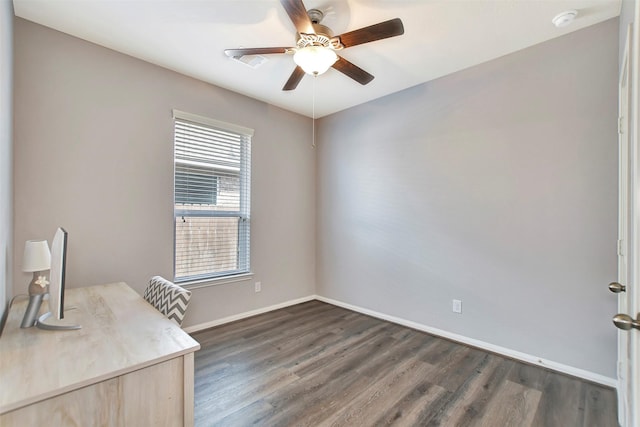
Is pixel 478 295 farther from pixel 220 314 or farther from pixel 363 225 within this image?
pixel 220 314

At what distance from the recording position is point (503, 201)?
2602 millimetres

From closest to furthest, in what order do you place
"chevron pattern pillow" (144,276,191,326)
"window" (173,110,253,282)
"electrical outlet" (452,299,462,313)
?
"chevron pattern pillow" (144,276,191,326) → "electrical outlet" (452,299,462,313) → "window" (173,110,253,282)

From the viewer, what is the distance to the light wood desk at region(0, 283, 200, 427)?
0.93 meters

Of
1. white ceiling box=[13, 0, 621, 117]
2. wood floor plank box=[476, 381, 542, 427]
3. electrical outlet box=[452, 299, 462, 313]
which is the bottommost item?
wood floor plank box=[476, 381, 542, 427]

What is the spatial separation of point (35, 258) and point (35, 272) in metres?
0.08

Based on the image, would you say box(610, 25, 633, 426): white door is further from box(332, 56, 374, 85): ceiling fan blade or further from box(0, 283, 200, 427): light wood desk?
box(0, 283, 200, 427): light wood desk

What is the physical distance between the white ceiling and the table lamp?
67.7 inches

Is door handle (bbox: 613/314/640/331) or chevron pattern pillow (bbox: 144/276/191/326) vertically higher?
door handle (bbox: 613/314/640/331)

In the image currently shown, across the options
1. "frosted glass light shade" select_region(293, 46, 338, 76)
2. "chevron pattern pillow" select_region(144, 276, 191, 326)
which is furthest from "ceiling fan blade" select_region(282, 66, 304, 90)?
"chevron pattern pillow" select_region(144, 276, 191, 326)

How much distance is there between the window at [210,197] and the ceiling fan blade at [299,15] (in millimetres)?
1728

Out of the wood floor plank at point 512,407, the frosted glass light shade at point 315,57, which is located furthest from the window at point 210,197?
the wood floor plank at point 512,407

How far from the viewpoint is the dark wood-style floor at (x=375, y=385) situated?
5.87 feet

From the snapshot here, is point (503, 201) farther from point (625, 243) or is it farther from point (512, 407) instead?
point (512, 407)

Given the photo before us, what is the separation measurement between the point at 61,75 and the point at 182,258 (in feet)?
6.11
